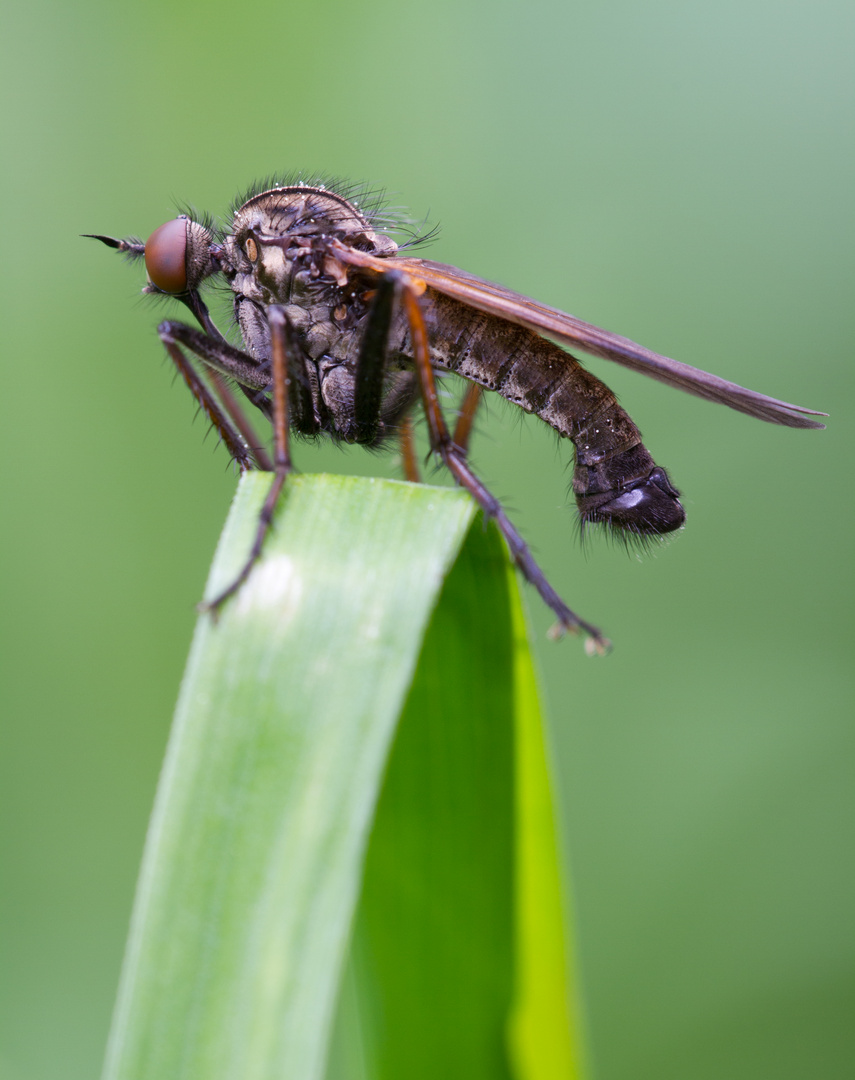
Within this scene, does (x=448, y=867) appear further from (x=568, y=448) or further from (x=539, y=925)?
(x=568, y=448)

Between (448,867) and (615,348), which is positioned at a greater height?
(615,348)

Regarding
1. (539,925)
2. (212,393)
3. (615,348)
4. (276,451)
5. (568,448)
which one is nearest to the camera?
(539,925)

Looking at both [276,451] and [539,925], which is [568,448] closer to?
[276,451]

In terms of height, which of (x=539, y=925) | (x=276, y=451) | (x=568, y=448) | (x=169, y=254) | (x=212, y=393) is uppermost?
(x=568, y=448)

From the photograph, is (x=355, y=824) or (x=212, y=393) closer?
(x=355, y=824)

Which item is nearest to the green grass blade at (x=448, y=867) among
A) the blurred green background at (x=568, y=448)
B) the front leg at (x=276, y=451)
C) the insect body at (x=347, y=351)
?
the front leg at (x=276, y=451)

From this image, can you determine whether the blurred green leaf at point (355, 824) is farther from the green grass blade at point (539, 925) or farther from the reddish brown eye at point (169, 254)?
the reddish brown eye at point (169, 254)

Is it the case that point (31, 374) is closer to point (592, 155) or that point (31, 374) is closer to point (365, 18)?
point (365, 18)

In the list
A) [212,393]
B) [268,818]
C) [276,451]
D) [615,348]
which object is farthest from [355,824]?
[212,393]

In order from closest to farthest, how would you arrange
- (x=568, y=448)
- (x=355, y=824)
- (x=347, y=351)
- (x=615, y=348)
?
(x=355, y=824) → (x=615, y=348) → (x=347, y=351) → (x=568, y=448)
